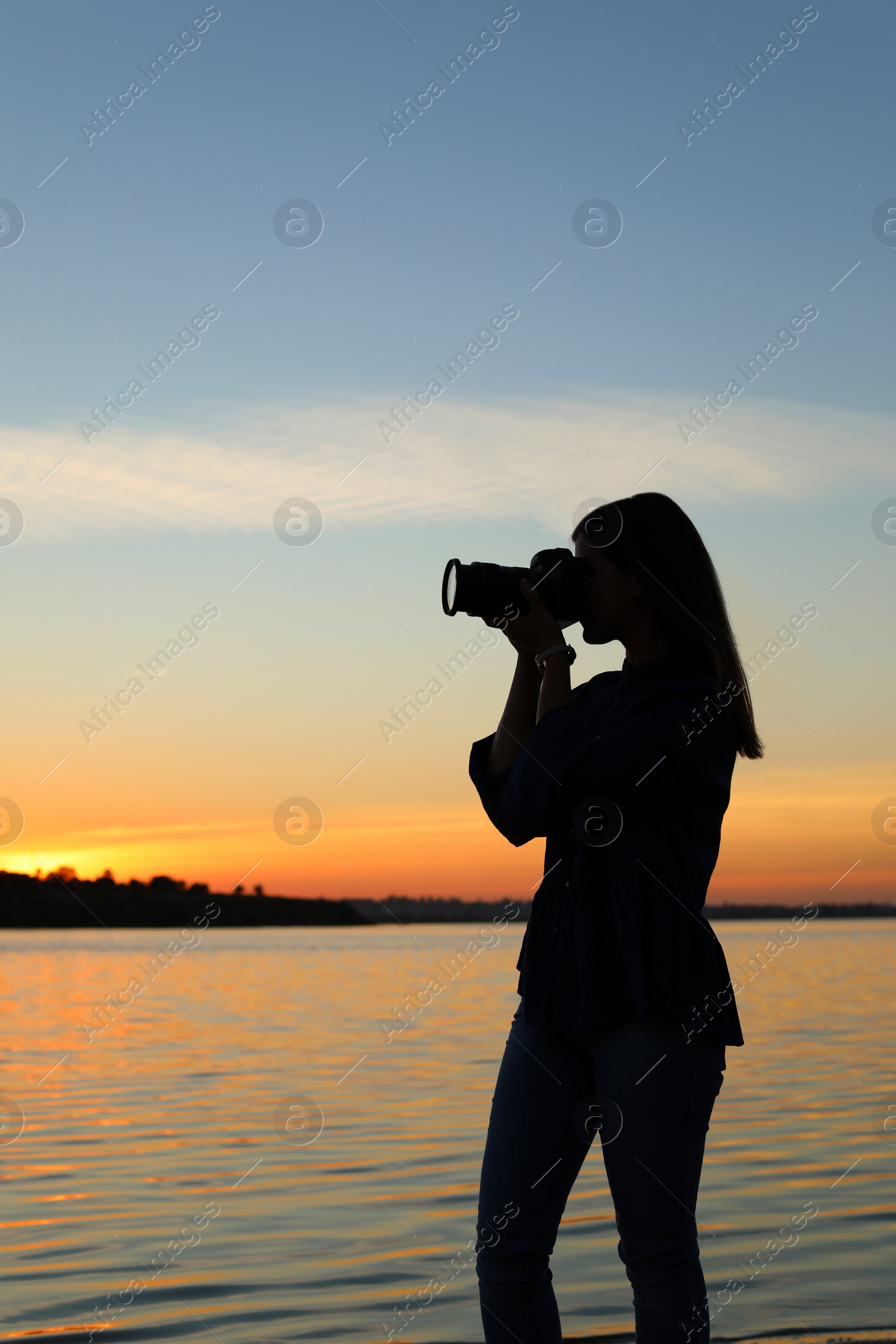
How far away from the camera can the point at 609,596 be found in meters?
2.13

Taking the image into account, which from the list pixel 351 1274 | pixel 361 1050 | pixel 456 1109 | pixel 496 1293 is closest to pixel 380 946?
pixel 361 1050

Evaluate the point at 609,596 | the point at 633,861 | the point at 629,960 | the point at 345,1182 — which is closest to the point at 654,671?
the point at 609,596

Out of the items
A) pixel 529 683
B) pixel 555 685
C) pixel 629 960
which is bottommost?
pixel 629 960

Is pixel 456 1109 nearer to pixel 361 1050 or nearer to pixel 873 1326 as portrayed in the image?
pixel 361 1050

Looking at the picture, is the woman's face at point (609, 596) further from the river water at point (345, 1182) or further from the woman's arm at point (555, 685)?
the river water at point (345, 1182)

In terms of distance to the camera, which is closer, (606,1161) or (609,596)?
(606,1161)

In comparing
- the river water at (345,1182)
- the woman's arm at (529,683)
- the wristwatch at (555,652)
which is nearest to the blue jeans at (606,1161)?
the woman's arm at (529,683)

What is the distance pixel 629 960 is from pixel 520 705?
55cm

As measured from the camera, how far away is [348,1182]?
5.38 meters

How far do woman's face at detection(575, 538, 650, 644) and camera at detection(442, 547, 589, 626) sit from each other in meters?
0.02

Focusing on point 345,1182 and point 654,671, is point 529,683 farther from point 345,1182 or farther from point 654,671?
point 345,1182

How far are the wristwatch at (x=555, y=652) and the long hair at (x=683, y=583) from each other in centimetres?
17

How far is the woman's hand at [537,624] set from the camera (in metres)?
2.12

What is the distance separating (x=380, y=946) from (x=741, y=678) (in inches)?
1448
